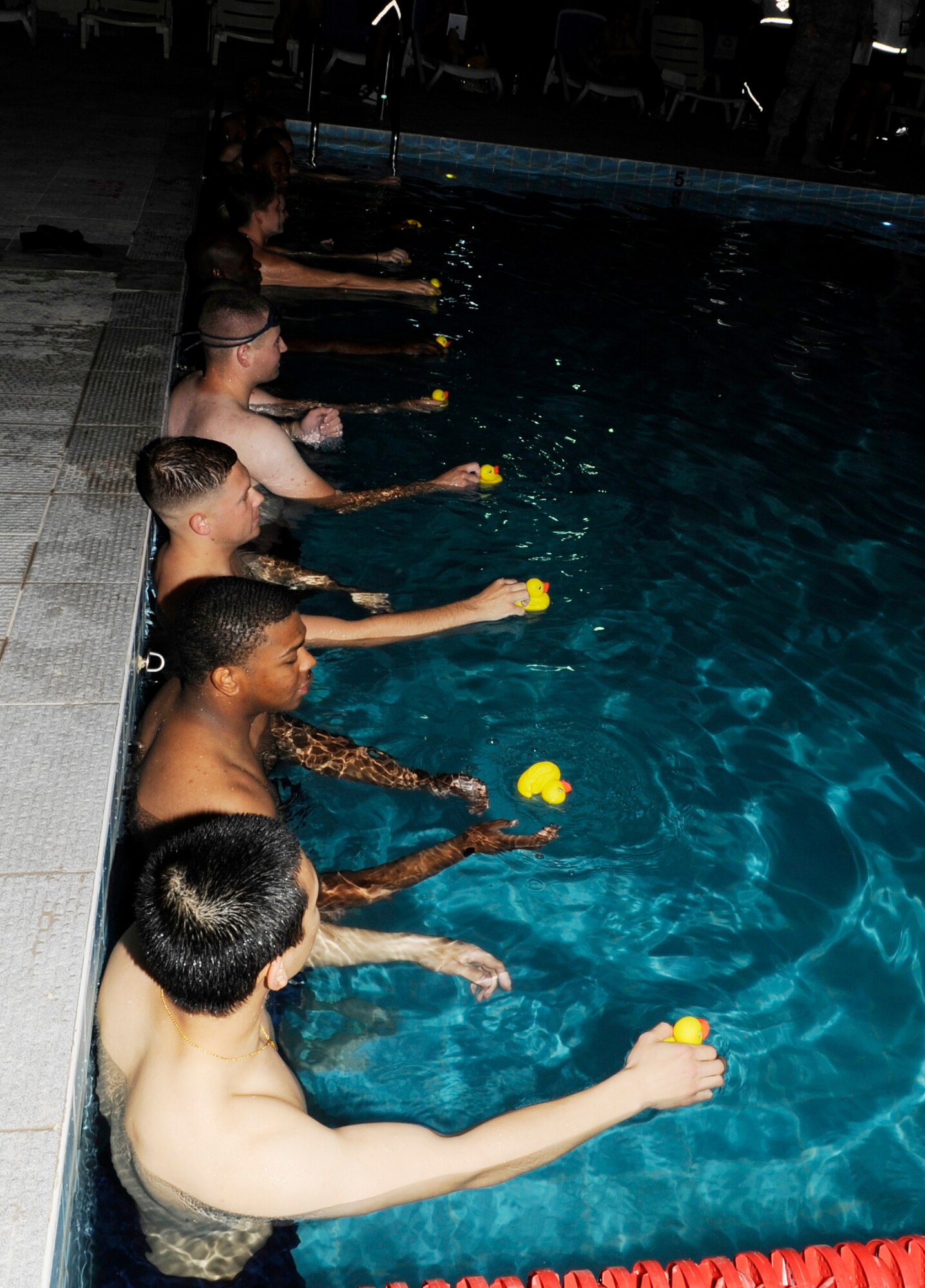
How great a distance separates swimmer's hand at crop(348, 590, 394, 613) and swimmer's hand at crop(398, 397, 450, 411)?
2.10 m

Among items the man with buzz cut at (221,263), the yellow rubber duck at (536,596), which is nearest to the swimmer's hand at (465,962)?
the yellow rubber duck at (536,596)

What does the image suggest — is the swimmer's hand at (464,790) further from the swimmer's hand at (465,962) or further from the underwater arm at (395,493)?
the underwater arm at (395,493)

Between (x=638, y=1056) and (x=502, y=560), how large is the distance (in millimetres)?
2942

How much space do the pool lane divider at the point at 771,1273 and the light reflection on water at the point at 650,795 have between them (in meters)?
0.26

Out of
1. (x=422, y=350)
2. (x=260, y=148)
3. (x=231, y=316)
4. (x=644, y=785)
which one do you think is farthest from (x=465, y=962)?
(x=260, y=148)

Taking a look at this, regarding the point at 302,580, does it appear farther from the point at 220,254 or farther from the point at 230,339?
the point at 220,254

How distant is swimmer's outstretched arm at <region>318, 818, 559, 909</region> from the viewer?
3.17 m

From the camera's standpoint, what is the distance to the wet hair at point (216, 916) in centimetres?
174

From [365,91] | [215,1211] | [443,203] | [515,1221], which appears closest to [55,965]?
[215,1211]

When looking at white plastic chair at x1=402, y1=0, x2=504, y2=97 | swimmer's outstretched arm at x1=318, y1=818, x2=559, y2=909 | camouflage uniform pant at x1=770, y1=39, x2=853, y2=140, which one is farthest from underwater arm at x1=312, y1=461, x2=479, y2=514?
white plastic chair at x1=402, y1=0, x2=504, y2=97

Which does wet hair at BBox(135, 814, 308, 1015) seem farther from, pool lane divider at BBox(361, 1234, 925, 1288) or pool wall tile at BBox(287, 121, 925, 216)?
pool wall tile at BBox(287, 121, 925, 216)

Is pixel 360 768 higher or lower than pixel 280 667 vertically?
lower

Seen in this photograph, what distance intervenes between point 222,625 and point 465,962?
107 cm

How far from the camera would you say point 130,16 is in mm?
14086
